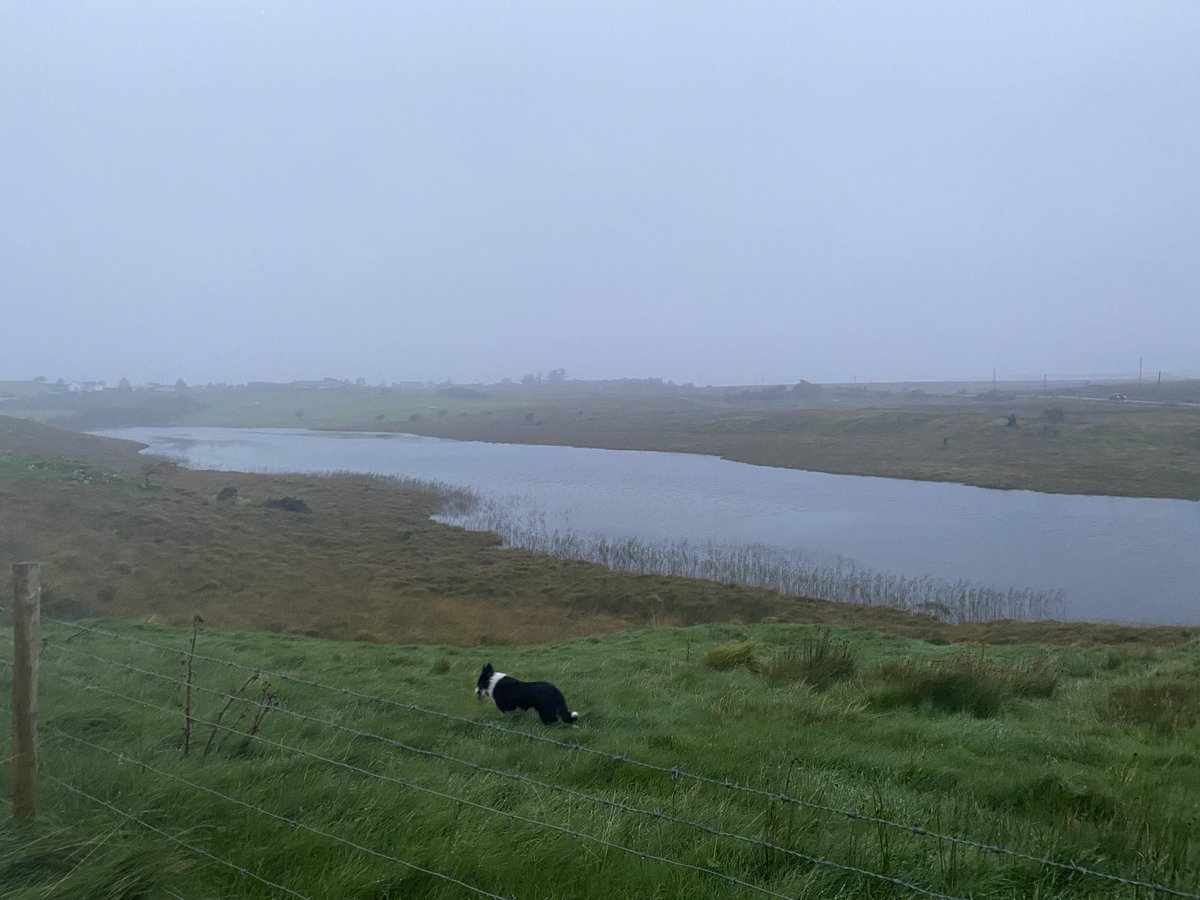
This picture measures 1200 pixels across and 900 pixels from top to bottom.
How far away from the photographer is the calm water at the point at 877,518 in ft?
85.3

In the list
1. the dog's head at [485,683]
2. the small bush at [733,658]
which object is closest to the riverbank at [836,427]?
the small bush at [733,658]

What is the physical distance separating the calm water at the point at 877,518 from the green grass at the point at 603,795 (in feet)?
60.6

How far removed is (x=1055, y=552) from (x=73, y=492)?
119 ft

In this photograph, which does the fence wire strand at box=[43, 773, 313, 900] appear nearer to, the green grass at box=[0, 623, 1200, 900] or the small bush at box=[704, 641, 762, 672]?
the green grass at box=[0, 623, 1200, 900]

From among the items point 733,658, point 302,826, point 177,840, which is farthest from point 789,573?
point 177,840

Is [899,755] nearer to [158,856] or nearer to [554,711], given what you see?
[554,711]

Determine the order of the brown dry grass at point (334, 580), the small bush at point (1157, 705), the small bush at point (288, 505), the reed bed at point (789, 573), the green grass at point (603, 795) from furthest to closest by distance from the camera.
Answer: the small bush at point (288, 505), the reed bed at point (789, 573), the brown dry grass at point (334, 580), the small bush at point (1157, 705), the green grass at point (603, 795)

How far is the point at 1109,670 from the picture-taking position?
37.8 feet

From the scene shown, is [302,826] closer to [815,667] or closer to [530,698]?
[530,698]

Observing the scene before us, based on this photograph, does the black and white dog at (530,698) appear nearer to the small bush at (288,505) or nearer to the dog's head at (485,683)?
the dog's head at (485,683)

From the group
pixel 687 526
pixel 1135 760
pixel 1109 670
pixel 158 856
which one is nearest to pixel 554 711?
pixel 158 856

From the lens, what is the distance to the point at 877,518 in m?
36.2

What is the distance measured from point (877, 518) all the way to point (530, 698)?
31613mm

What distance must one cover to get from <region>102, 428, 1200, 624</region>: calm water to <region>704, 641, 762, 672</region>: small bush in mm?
15603
